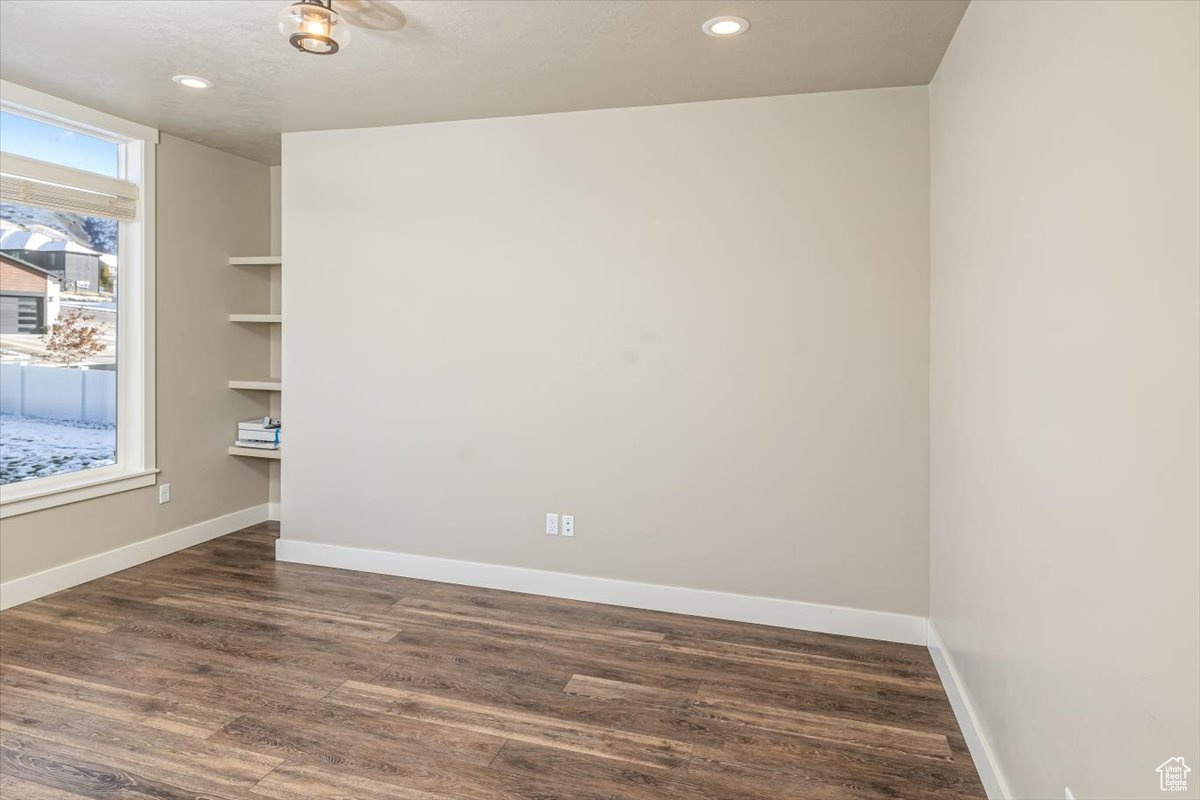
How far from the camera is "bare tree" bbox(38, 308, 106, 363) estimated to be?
389 centimetres

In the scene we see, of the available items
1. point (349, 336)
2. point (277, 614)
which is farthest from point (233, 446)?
point (277, 614)

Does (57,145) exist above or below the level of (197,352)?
above

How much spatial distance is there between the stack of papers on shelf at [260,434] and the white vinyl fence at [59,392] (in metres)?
0.84

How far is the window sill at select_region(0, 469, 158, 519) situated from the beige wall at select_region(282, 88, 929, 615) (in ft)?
2.66

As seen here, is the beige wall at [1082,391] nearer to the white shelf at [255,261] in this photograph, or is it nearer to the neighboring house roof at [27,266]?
the white shelf at [255,261]

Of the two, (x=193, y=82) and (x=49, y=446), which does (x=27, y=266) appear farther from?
(x=193, y=82)

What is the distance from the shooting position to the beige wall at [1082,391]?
1.13m

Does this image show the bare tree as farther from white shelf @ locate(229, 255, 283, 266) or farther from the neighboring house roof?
white shelf @ locate(229, 255, 283, 266)

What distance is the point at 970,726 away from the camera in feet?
7.89

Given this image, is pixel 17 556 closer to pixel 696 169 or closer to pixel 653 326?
pixel 653 326

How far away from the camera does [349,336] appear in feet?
14.1

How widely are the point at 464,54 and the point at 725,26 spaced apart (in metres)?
1.09

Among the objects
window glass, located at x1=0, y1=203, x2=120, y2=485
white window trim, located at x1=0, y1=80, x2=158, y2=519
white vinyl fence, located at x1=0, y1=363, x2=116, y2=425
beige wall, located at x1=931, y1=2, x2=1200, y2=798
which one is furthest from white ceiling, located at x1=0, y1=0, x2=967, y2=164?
white vinyl fence, located at x1=0, y1=363, x2=116, y2=425

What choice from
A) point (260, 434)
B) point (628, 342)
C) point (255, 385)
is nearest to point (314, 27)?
point (628, 342)
